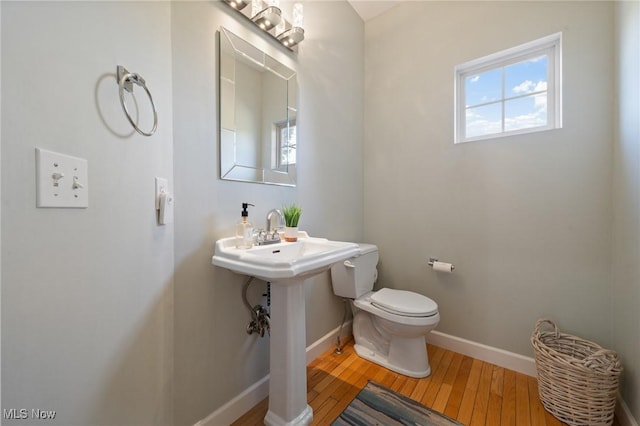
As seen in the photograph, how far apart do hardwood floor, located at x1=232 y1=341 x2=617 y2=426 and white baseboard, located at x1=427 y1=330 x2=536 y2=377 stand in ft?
0.12

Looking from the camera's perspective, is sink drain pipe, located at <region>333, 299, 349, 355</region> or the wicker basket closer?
the wicker basket

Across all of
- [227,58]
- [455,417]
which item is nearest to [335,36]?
[227,58]

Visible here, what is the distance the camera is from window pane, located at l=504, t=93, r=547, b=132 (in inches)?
63.6

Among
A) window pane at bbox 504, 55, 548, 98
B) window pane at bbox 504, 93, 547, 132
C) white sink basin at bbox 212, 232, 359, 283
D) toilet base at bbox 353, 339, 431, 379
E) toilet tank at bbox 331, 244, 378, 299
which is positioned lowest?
toilet base at bbox 353, 339, 431, 379

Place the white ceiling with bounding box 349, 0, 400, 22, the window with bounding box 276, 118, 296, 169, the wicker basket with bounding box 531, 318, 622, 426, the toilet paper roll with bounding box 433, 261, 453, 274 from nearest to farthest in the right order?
the wicker basket with bounding box 531, 318, 622, 426
the window with bounding box 276, 118, 296, 169
the toilet paper roll with bounding box 433, 261, 453, 274
the white ceiling with bounding box 349, 0, 400, 22

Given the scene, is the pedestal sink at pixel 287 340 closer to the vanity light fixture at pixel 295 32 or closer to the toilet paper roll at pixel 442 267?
the toilet paper roll at pixel 442 267

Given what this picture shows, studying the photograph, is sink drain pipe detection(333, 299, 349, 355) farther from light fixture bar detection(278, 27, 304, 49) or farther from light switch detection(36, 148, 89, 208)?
light fixture bar detection(278, 27, 304, 49)

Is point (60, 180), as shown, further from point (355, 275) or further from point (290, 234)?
Result: point (355, 275)

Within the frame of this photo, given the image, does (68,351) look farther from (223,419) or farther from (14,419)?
(223,419)

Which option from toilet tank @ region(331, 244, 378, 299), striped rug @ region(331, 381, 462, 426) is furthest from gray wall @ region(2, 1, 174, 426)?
toilet tank @ region(331, 244, 378, 299)

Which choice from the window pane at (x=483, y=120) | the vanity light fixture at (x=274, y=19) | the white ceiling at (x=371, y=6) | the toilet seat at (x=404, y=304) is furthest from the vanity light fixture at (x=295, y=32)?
the toilet seat at (x=404, y=304)

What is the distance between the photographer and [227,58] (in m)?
1.21

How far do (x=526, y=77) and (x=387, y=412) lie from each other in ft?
7.52

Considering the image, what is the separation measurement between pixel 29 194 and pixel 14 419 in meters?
0.55
